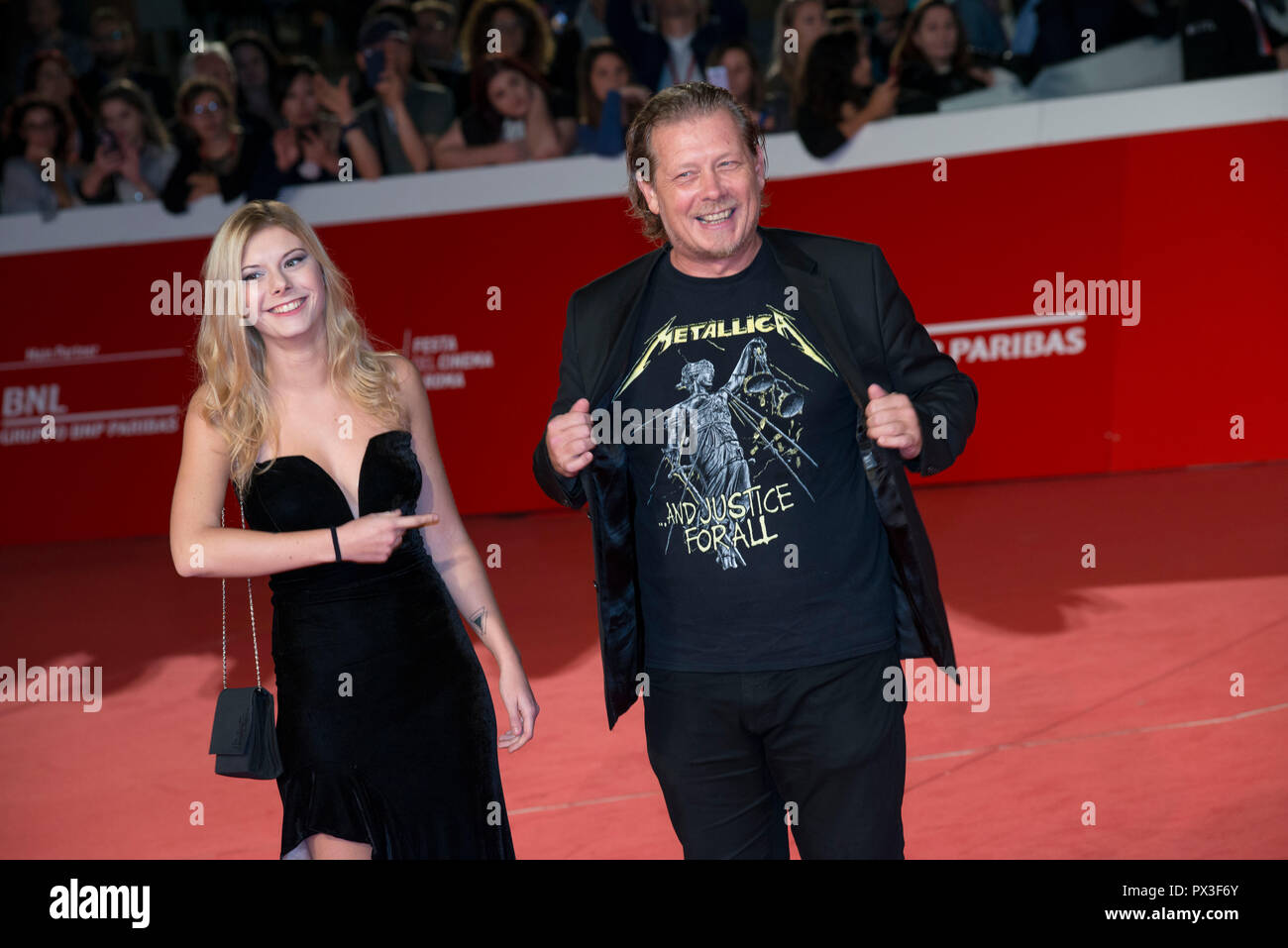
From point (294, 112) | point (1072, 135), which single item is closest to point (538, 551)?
point (294, 112)

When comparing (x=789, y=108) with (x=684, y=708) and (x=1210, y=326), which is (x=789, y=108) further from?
(x=684, y=708)

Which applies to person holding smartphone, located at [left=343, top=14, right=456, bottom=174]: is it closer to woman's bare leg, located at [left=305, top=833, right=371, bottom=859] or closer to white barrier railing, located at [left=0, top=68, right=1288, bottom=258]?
white barrier railing, located at [left=0, top=68, right=1288, bottom=258]

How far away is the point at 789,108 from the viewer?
7.97 meters

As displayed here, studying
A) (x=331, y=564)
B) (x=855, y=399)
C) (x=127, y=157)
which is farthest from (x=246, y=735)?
(x=127, y=157)

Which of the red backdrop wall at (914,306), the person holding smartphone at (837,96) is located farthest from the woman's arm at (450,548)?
the person holding smartphone at (837,96)

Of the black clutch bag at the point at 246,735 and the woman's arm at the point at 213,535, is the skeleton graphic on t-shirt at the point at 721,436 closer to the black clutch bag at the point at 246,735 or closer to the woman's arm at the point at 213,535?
the woman's arm at the point at 213,535

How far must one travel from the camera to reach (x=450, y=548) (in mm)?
3053

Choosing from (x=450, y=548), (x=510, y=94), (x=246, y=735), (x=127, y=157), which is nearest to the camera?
(x=246, y=735)

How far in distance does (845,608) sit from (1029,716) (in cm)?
243

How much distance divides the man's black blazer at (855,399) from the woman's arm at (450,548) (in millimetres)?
353

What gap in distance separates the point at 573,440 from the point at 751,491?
1.17 feet

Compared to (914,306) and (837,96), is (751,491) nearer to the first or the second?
(914,306)

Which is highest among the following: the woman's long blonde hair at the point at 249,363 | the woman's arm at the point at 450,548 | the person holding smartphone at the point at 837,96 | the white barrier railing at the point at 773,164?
the person holding smartphone at the point at 837,96

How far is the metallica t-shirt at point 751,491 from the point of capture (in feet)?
8.49
